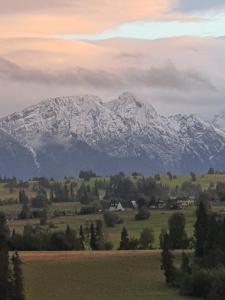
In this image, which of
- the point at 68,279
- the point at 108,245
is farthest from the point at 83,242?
the point at 68,279

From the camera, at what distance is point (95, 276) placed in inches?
5143

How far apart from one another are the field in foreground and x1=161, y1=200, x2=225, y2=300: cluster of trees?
2399 millimetres

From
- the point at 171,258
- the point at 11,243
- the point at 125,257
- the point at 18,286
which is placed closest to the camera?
the point at 18,286

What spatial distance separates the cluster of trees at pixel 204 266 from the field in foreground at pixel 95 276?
2.40 meters

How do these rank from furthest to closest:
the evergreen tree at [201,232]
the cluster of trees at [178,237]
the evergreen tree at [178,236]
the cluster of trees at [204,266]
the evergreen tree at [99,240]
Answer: the evergreen tree at [99,240] < the evergreen tree at [178,236] < the cluster of trees at [178,237] < the evergreen tree at [201,232] < the cluster of trees at [204,266]

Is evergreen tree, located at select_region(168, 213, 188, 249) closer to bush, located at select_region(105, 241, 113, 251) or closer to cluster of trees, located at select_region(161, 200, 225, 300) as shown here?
bush, located at select_region(105, 241, 113, 251)

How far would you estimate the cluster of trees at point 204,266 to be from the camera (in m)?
108

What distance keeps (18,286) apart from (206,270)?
28.3m

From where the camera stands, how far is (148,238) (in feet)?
647

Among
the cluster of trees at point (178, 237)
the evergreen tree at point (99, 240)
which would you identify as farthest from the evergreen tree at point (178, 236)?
the evergreen tree at point (99, 240)

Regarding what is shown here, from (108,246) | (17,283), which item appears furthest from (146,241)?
(17,283)

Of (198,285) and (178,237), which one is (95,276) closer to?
(198,285)

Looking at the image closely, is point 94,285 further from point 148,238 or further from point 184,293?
point 148,238

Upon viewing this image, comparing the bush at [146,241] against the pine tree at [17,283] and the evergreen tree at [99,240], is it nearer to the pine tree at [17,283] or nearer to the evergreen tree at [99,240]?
the evergreen tree at [99,240]
